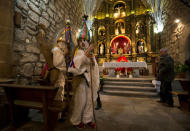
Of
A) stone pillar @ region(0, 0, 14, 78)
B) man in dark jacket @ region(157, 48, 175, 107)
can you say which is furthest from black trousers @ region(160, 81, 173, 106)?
stone pillar @ region(0, 0, 14, 78)

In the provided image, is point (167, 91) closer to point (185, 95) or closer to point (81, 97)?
point (185, 95)

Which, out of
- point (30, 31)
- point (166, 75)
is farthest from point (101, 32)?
point (166, 75)

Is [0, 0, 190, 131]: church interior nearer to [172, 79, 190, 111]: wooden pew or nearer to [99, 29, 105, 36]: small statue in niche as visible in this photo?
[172, 79, 190, 111]: wooden pew

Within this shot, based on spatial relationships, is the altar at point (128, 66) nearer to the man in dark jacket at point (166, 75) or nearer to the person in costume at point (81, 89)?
the man in dark jacket at point (166, 75)

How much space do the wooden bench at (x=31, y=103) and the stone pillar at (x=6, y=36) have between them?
63 centimetres

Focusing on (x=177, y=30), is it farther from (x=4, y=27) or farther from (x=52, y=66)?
(x=4, y=27)

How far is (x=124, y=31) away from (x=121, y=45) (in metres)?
1.40

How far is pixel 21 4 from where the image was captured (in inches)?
98.4

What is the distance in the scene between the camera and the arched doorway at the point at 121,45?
30.7 feet

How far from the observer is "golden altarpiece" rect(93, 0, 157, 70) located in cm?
883

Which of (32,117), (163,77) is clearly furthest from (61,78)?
(163,77)

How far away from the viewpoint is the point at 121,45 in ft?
33.3

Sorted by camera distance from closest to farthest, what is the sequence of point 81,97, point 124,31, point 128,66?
1. point 81,97
2. point 128,66
3. point 124,31

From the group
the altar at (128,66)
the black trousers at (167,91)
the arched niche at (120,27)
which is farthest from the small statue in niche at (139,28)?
the black trousers at (167,91)
